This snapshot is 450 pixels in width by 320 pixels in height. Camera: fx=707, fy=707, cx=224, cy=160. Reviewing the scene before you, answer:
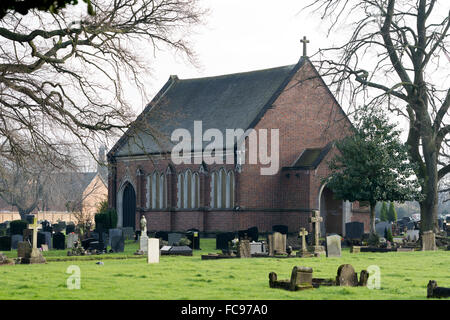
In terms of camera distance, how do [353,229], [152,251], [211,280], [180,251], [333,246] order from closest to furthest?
[211,280] → [152,251] → [333,246] → [180,251] → [353,229]

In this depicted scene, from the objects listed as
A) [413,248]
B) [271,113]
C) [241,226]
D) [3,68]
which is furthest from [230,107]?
[3,68]

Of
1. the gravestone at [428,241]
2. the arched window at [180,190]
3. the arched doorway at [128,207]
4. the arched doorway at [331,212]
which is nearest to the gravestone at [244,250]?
the gravestone at [428,241]

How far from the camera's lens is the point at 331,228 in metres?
45.1

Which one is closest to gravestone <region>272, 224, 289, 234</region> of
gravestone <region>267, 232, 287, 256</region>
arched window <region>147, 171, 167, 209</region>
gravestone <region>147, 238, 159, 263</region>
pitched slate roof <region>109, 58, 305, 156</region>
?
pitched slate roof <region>109, 58, 305, 156</region>

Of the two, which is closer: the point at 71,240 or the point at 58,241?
the point at 58,241

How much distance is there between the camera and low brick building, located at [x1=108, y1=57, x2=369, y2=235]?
42.8 metres

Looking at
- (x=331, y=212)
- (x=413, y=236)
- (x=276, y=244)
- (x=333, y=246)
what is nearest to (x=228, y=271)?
(x=333, y=246)

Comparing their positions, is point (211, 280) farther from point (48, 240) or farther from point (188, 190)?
point (188, 190)

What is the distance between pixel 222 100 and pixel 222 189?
7266mm

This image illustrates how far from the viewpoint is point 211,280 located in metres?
17.9

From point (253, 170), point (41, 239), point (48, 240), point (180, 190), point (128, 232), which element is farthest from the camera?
point (180, 190)

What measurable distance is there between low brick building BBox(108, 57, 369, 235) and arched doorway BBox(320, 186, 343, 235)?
63mm

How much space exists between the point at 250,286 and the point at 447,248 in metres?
19.3

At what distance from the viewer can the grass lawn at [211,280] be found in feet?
48.4
